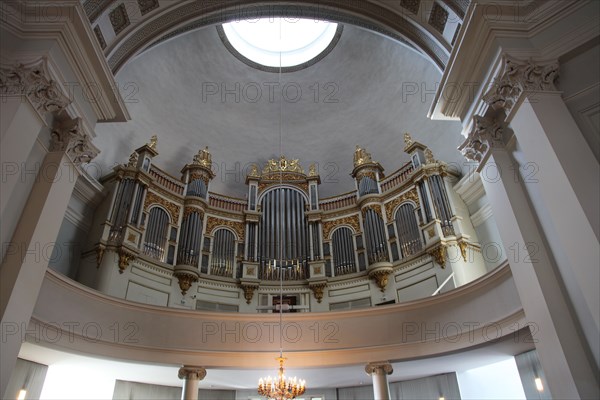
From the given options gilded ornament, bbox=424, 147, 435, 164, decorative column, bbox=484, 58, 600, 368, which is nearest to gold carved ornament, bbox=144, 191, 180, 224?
gilded ornament, bbox=424, 147, 435, 164

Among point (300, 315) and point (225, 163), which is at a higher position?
point (225, 163)

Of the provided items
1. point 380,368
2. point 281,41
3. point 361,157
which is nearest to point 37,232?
point 380,368

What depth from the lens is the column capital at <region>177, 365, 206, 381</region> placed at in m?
7.96

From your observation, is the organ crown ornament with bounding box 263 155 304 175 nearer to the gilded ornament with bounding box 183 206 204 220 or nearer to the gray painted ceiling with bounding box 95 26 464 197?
the gray painted ceiling with bounding box 95 26 464 197

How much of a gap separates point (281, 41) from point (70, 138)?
37.4 ft

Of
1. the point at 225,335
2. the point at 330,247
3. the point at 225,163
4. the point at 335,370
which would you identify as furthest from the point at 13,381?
the point at 225,163

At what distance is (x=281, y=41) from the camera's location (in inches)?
587

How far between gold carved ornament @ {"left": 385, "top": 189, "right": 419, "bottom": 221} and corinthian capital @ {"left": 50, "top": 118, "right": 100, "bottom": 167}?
848 cm

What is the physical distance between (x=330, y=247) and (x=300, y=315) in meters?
3.53

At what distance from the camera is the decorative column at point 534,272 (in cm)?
361

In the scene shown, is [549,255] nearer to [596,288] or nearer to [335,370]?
[596,288]

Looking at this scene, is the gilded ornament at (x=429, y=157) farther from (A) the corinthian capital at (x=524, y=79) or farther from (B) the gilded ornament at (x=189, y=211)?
(A) the corinthian capital at (x=524, y=79)

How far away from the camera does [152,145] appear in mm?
12125

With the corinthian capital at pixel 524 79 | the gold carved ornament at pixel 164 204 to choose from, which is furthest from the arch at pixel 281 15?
the gold carved ornament at pixel 164 204
